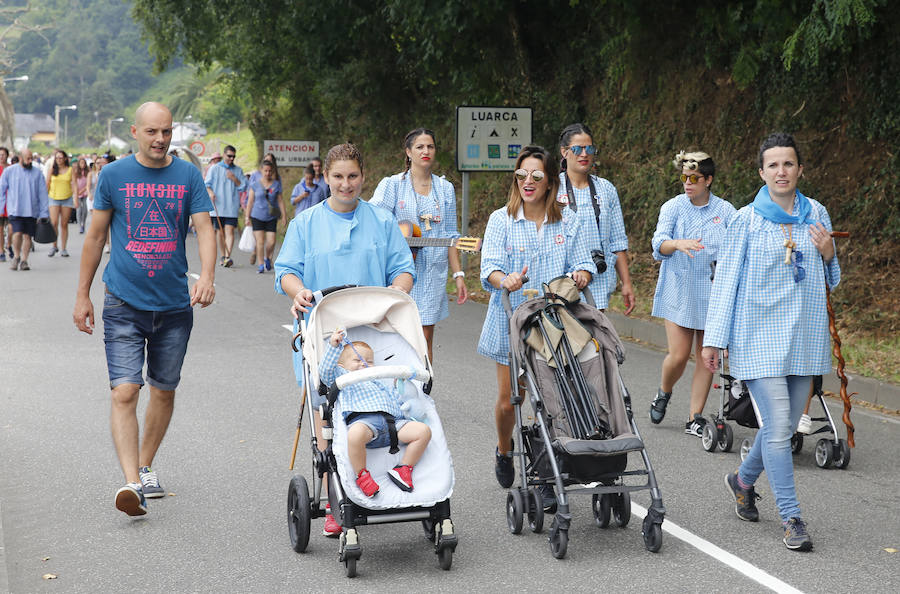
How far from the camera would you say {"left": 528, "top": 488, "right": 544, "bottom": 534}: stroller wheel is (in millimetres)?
5457

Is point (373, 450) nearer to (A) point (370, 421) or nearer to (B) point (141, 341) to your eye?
(A) point (370, 421)

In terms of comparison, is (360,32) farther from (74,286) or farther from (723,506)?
(723,506)

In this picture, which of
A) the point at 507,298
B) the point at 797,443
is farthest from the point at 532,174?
the point at 797,443

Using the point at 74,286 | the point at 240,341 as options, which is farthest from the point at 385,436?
the point at 74,286

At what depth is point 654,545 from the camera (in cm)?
527

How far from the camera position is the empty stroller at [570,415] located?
17.0ft

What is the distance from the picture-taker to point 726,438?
7.26m

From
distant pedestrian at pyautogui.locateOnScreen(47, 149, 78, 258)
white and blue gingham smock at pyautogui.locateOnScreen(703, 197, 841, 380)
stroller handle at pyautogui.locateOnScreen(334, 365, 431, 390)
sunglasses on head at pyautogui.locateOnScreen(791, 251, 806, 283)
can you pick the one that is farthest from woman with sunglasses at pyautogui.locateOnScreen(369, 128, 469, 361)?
distant pedestrian at pyautogui.locateOnScreen(47, 149, 78, 258)

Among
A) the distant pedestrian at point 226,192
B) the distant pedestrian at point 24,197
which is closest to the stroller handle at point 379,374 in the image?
the distant pedestrian at point 226,192

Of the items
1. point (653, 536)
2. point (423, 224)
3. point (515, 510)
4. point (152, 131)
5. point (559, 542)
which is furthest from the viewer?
point (423, 224)

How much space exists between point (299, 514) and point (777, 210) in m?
2.71

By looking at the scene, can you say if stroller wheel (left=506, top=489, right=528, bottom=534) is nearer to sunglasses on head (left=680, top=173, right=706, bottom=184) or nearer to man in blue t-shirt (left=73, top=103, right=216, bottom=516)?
man in blue t-shirt (left=73, top=103, right=216, bottom=516)

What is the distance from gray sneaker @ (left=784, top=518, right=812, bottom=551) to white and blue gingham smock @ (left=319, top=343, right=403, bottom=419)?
1929mm

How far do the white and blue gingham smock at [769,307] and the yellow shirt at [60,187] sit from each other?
1820 cm
